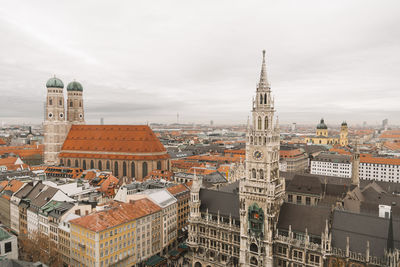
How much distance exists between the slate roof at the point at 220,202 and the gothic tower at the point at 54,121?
117m

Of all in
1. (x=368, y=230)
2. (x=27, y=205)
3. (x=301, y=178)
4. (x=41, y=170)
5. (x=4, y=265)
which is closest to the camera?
(x=4, y=265)

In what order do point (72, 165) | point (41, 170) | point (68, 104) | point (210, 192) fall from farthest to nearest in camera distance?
point (68, 104), point (72, 165), point (41, 170), point (210, 192)

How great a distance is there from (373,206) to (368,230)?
93.0 feet

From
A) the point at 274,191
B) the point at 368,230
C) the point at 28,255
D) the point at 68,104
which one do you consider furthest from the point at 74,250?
the point at 68,104

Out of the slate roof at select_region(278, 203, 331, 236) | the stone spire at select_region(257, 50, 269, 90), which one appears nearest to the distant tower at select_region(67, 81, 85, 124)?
the stone spire at select_region(257, 50, 269, 90)

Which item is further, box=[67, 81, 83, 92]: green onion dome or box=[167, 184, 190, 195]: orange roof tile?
box=[67, 81, 83, 92]: green onion dome

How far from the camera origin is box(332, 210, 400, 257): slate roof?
46.0m

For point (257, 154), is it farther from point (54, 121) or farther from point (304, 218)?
point (54, 121)

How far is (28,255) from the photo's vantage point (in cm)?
6419

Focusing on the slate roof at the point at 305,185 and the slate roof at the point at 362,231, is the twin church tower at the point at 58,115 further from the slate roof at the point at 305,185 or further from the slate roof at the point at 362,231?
the slate roof at the point at 362,231

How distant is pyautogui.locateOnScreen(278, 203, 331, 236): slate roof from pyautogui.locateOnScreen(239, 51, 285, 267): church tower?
1565 mm

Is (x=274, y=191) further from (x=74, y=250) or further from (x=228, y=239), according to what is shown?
(x=74, y=250)

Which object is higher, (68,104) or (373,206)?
(68,104)

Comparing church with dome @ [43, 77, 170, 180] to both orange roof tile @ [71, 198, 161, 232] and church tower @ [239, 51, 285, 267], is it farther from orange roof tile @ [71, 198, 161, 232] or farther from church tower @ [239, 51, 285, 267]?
church tower @ [239, 51, 285, 267]
